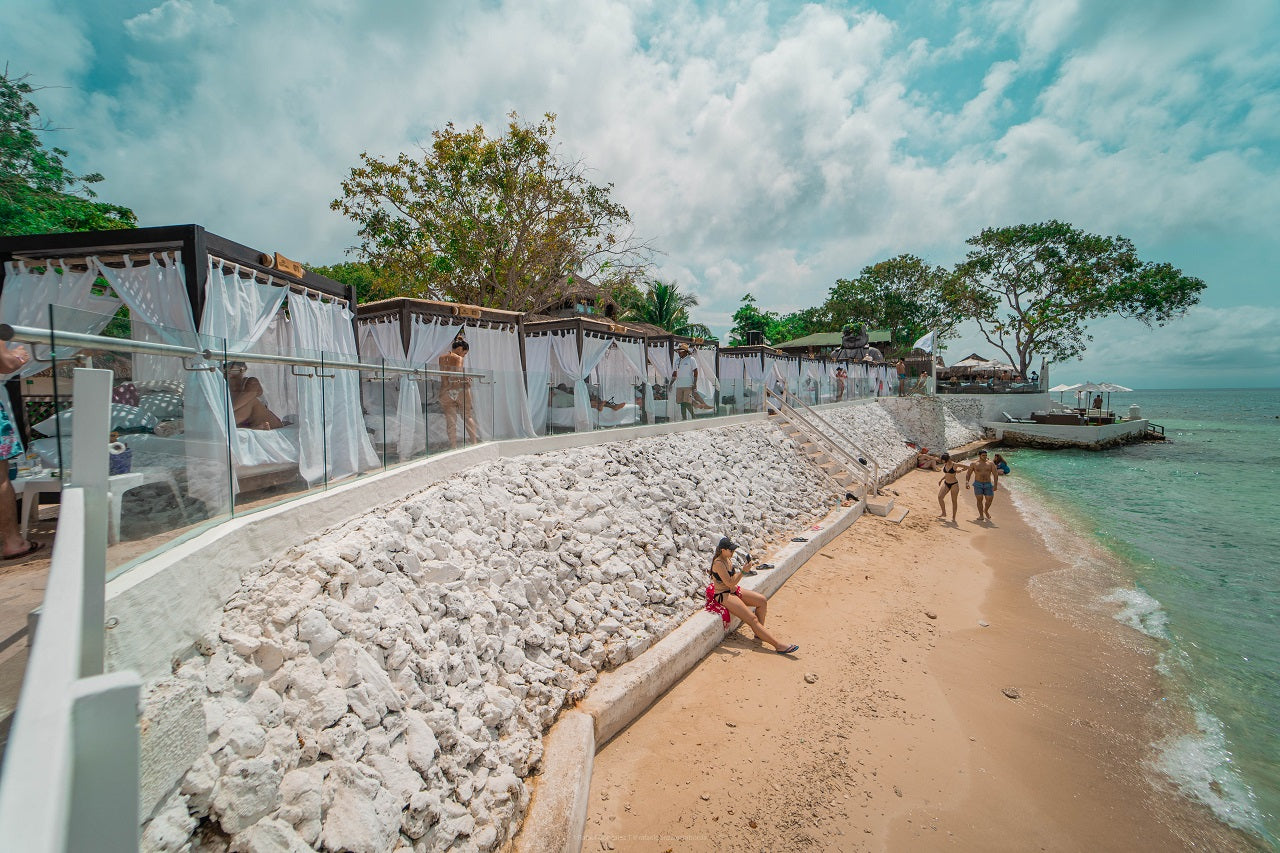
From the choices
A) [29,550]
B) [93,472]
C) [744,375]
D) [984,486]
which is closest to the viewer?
[93,472]

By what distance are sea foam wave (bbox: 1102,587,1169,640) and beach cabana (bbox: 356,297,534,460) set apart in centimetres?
968

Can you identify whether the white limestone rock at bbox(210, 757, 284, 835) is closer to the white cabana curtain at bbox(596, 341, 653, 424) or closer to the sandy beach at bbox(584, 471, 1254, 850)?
the sandy beach at bbox(584, 471, 1254, 850)

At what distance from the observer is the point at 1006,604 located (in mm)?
8352

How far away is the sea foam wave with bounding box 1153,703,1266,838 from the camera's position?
4.55m

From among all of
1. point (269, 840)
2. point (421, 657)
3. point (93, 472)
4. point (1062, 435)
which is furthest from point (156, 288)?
point (1062, 435)

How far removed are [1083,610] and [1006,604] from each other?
120cm

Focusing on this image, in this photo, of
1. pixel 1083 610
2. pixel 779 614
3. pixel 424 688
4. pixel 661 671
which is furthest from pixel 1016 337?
pixel 424 688

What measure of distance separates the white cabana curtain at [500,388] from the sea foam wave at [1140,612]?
9669 mm

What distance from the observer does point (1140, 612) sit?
8461 millimetres

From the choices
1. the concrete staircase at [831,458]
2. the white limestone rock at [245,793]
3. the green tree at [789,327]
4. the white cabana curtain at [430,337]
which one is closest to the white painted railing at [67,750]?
the white limestone rock at [245,793]

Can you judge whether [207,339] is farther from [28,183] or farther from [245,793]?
[28,183]

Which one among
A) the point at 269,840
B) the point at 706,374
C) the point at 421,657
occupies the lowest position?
the point at 269,840

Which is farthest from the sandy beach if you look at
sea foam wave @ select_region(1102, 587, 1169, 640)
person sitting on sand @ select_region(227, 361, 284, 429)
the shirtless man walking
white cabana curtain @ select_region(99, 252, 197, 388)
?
the shirtless man walking

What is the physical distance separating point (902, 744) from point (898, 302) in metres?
40.6
